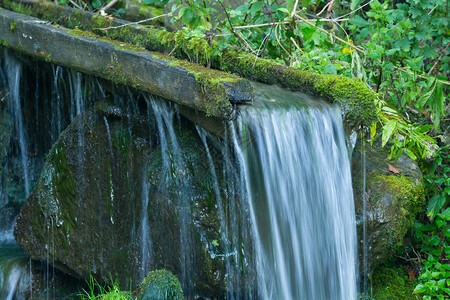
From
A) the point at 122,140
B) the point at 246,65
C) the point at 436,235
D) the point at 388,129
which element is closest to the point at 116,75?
the point at 122,140

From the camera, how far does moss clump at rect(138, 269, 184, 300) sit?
380cm

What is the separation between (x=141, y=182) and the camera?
→ 4574 mm

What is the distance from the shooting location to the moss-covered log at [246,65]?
13.5 feet

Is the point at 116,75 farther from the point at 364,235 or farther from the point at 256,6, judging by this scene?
the point at 364,235

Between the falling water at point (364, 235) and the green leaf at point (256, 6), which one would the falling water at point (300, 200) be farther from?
the green leaf at point (256, 6)

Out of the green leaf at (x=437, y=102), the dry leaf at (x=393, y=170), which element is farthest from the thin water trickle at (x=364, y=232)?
the green leaf at (x=437, y=102)

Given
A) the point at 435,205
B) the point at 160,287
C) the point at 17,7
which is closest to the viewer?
the point at 160,287

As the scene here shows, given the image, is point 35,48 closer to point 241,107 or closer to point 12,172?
point 12,172

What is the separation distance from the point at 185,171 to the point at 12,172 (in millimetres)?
3315

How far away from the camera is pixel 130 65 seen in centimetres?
418

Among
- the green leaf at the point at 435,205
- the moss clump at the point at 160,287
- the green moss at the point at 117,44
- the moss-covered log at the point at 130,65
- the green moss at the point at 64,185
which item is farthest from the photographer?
the green moss at the point at 64,185

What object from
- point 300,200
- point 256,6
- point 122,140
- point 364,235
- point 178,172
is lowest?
point 364,235

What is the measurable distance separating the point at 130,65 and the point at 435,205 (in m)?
3.23

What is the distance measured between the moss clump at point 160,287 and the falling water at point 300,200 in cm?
70
